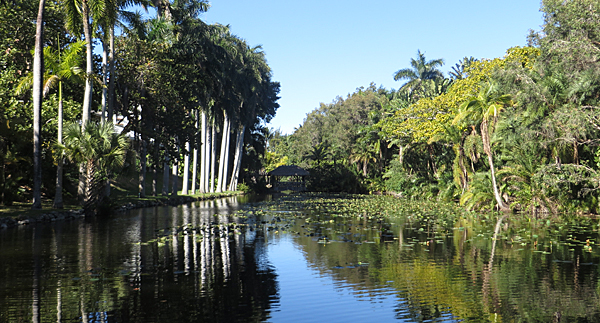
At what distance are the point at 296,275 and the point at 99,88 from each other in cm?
2624

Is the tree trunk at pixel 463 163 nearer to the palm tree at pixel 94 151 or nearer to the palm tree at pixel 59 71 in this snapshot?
the palm tree at pixel 94 151

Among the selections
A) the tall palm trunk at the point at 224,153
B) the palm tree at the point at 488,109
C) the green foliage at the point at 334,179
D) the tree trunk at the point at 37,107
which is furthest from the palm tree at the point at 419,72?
the tree trunk at the point at 37,107

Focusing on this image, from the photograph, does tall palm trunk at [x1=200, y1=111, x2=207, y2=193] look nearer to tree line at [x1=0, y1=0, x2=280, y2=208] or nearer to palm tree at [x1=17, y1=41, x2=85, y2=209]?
tree line at [x1=0, y1=0, x2=280, y2=208]

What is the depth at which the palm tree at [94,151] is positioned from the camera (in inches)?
906

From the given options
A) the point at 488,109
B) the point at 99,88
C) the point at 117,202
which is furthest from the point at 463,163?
the point at 99,88

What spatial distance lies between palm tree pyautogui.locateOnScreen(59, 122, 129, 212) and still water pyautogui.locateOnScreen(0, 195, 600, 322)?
482cm

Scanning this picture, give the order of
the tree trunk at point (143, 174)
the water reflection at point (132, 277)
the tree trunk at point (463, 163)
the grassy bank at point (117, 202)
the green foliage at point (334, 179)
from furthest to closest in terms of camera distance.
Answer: the green foliage at point (334, 179), the tree trunk at point (143, 174), the tree trunk at point (463, 163), the grassy bank at point (117, 202), the water reflection at point (132, 277)

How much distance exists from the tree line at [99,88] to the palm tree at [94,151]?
0.16 feet

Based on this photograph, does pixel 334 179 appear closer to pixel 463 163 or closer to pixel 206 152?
pixel 206 152

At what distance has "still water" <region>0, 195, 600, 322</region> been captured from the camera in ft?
24.6

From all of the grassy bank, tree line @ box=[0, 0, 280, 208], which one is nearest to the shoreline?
the grassy bank

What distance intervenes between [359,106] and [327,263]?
59.3 m

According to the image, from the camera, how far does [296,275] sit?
1055 centimetres

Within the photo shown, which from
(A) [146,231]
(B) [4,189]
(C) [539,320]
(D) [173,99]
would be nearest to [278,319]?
(C) [539,320]
